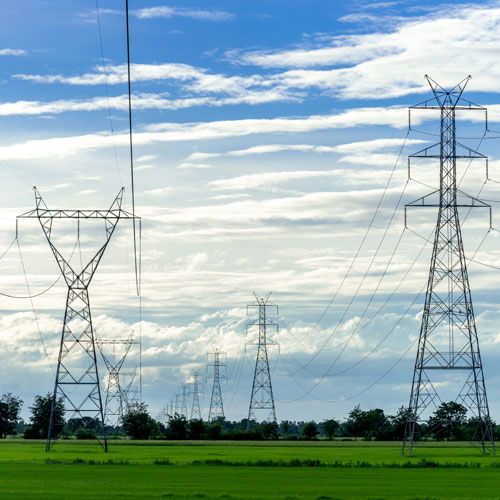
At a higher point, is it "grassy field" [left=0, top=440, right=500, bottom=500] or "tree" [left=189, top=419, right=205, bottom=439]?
"tree" [left=189, top=419, right=205, bottom=439]

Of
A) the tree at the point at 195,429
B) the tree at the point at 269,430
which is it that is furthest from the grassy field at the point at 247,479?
the tree at the point at 195,429

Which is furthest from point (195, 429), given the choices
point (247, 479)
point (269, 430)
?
point (247, 479)

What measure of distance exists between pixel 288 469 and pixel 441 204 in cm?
2940

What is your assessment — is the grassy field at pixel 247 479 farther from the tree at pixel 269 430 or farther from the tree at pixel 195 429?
the tree at pixel 195 429

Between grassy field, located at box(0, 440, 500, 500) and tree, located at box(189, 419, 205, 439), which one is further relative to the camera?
tree, located at box(189, 419, 205, 439)

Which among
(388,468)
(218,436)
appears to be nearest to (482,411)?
(388,468)

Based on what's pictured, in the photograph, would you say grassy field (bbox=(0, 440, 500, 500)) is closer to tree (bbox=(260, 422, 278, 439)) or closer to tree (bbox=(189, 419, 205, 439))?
tree (bbox=(260, 422, 278, 439))

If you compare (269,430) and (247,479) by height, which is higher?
(269,430)

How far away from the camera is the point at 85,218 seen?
94562 millimetres

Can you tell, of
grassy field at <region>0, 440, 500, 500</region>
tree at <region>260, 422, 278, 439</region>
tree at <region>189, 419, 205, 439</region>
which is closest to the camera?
grassy field at <region>0, 440, 500, 500</region>

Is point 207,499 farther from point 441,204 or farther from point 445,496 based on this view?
point 441,204

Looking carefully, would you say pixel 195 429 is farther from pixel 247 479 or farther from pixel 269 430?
pixel 247 479

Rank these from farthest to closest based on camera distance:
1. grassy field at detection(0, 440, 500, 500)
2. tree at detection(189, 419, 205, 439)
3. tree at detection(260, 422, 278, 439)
Result: 1. tree at detection(189, 419, 205, 439)
2. tree at detection(260, 422, 278, 439)
3. grassy field at detection(0, 440, 500, 500)

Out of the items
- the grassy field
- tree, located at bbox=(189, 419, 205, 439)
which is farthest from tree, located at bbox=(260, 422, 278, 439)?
the grassy field
